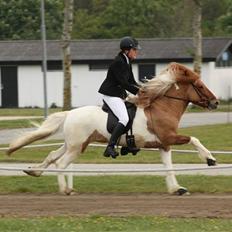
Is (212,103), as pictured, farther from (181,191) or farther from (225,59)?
(225,59)

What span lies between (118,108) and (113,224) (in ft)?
11.7

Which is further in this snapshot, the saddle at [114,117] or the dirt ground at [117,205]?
the saddle at [114,117]

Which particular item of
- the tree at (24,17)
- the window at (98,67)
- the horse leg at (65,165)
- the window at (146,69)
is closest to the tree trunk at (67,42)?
the horse leg at (65,165)

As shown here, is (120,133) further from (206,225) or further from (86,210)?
(206,225)

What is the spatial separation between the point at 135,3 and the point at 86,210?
62.6 m

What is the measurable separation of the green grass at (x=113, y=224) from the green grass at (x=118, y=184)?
11.1ft

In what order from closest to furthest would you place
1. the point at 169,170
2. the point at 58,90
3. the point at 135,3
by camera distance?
1. the point at 169,170
2. the point at 58,90
3. the point at 135,3

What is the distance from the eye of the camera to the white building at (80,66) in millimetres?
53312

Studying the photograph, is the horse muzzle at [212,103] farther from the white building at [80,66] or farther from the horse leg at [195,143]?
the white building at [80,66]

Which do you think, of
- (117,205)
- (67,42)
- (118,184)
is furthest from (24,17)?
(117,205)

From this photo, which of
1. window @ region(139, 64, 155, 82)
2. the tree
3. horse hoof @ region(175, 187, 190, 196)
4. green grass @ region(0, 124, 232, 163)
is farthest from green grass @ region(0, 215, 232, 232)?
the tree

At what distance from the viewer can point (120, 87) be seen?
13.9 meters

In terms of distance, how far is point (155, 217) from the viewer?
1095cm

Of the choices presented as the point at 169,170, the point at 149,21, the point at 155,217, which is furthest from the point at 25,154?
the point at 149,21
